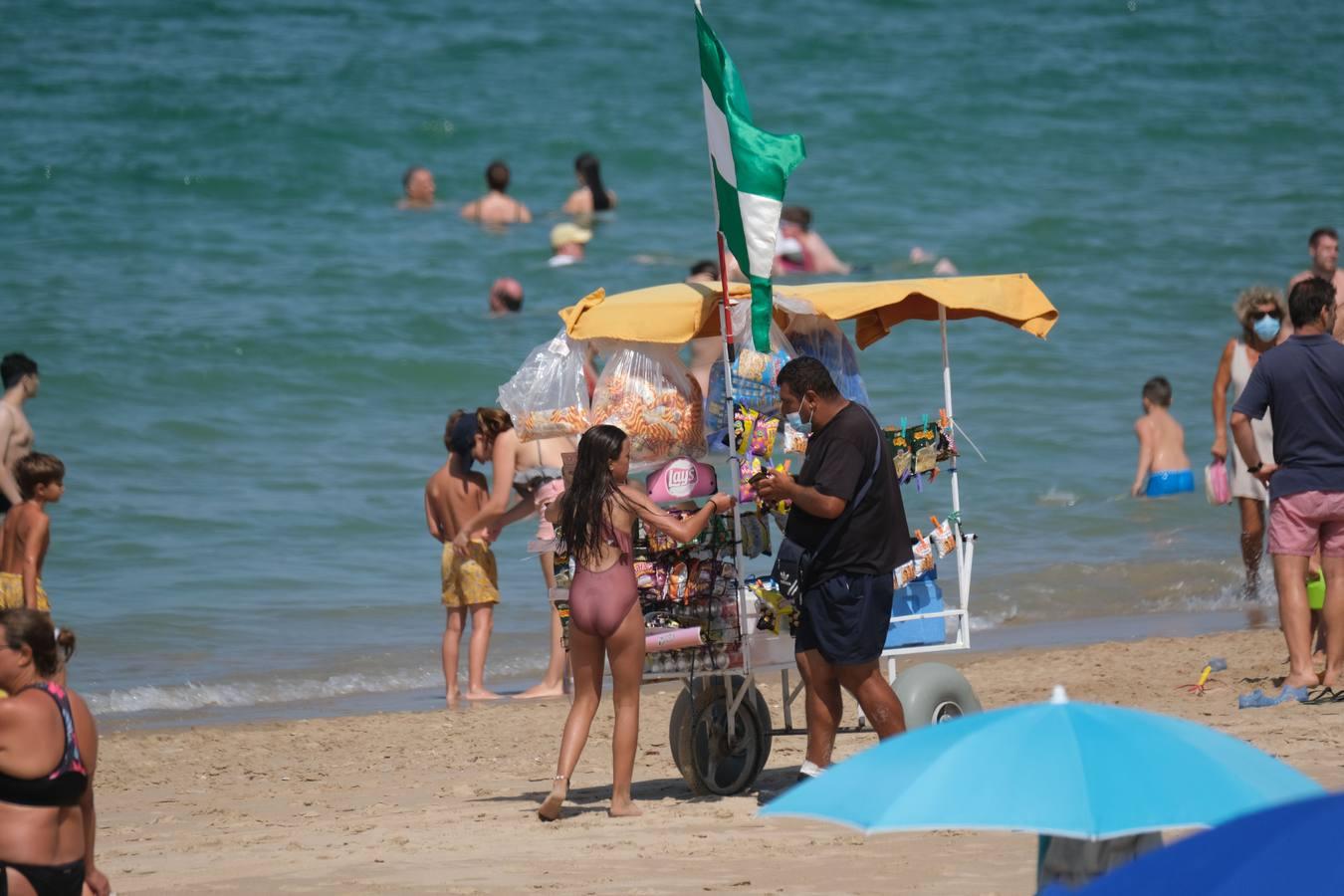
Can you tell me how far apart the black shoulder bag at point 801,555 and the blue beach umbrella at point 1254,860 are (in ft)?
11.3

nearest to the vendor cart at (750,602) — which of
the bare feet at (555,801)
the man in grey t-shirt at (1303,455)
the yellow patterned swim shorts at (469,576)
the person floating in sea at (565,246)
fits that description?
the bare feet at (555,801)

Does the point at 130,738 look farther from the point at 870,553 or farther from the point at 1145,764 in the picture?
the point at 1145,764

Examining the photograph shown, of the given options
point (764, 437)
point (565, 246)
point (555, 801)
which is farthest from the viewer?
point (565, 246)

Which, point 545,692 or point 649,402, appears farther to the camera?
point 545,692

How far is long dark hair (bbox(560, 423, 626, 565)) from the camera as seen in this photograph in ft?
19.6

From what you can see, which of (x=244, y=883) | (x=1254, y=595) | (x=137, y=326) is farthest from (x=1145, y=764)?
(x=137, y=326)

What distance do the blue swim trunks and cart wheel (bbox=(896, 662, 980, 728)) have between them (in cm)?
664

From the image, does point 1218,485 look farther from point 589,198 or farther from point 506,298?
point 589,198

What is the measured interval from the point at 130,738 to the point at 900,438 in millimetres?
4055

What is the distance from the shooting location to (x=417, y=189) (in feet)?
68.3

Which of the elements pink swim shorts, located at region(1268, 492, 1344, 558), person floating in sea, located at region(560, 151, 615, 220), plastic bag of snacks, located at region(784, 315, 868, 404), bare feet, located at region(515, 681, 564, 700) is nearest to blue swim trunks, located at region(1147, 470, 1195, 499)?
bare feet, located at region(515, 681, 564, 700)

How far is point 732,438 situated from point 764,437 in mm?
287

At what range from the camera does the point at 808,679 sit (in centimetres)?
600

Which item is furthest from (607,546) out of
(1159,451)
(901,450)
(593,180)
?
(593,180)
